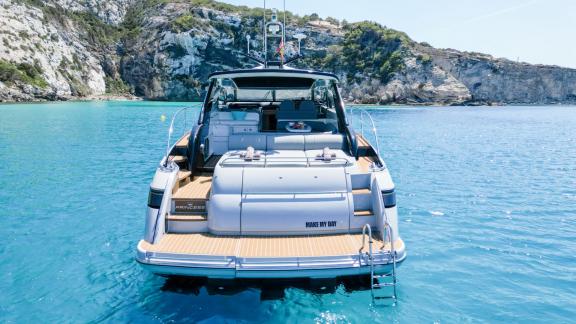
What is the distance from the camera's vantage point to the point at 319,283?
16.4 ft

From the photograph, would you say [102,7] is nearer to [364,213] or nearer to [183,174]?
[183,174]

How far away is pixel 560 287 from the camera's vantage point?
6.47m

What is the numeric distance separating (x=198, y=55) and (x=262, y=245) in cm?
9671

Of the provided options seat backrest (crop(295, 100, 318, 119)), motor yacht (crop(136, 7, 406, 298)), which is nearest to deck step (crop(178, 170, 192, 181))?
motor yacht (crop(136, 7, 406, 298))

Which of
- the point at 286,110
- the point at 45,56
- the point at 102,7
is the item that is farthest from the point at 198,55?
the point at 286,110

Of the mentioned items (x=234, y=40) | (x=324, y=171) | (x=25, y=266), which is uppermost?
(x=234, y=40)

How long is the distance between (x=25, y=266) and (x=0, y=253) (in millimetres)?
883

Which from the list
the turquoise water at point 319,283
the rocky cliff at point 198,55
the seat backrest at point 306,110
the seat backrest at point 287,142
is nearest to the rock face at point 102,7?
the rocky cliff at point 198,55

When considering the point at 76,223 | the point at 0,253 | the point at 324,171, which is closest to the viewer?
the point at 324,171

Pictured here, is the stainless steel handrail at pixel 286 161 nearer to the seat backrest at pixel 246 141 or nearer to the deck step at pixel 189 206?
the deck step at pixel 189 206


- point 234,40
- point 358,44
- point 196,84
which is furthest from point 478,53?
point 196,84

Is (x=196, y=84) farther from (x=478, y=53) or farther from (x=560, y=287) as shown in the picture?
(x=560, y=287)

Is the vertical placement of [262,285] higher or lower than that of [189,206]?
lower

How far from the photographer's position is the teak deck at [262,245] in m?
4.96
